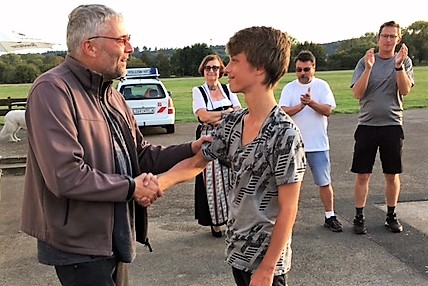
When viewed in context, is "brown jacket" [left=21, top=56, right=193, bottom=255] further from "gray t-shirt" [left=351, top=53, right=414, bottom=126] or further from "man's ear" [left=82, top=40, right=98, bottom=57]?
"gray t-shirt" [left=351, top=53, right=414, bottom=126]

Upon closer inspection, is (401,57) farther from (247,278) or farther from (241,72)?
(247,278)

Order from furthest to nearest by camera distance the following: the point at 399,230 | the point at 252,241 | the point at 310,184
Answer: the point at 310,184, the point at 399,230, the point at 252,241

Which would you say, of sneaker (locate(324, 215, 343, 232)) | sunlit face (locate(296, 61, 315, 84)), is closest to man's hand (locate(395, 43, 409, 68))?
sunlit face (locate(296, 61, 315, 84))

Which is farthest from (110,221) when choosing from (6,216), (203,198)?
(6,216)

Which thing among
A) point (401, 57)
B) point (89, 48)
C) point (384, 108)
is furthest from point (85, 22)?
point (384, 108)

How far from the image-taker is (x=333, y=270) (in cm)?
490

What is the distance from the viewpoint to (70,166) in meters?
2.30

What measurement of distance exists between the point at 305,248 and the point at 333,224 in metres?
0.71

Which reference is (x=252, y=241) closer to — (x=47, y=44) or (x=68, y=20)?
(x=68, y=20)

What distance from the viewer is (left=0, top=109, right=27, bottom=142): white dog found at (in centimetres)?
1522

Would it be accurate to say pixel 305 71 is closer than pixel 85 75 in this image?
No

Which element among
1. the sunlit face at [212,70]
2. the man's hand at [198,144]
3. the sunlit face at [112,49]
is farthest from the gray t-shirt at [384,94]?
the sunlit face at [112,49]

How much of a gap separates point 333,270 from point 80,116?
3.24 meters

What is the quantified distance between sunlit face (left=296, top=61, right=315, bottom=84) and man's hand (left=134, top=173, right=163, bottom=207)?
380cm
